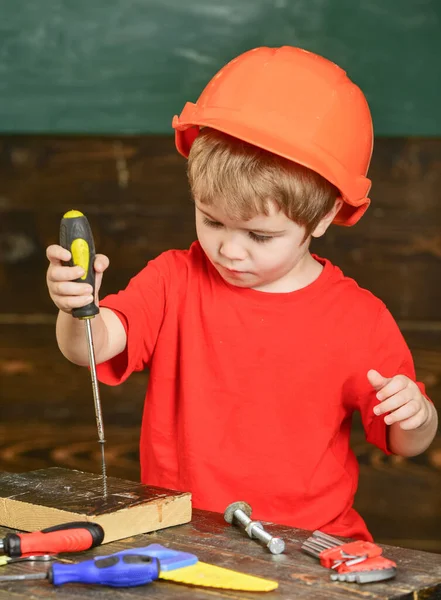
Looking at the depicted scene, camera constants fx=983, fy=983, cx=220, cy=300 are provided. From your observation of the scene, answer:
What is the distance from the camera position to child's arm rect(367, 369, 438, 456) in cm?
127

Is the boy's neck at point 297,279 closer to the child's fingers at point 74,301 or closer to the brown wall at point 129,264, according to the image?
the child's fingers at point 74,301

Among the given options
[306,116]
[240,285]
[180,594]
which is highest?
[306,116]

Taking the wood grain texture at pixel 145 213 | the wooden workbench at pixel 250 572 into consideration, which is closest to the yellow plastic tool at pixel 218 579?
the wooden workbench at pixel 250 572

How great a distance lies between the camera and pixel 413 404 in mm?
1299

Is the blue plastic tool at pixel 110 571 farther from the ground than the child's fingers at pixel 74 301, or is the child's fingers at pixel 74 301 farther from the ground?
the child's fingers at pixel 74 301

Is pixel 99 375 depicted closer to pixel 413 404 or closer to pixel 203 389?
pixel 203 389

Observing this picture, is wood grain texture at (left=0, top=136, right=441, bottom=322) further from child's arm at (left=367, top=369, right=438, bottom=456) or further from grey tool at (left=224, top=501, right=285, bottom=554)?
grey tool at (left=224, top=501, right=285, bottom=554)

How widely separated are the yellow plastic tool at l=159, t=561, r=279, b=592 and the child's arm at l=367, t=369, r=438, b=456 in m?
0.36

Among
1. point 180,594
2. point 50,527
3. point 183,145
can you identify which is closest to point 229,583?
point 180,594

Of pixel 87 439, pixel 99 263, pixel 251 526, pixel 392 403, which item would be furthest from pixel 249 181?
pixel 87 439

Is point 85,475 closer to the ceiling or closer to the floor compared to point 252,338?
closer to the floor

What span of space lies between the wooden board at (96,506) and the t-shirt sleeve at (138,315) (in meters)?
0.27

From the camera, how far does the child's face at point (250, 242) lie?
1.41 meters

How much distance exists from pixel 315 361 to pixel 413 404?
0.91 feet
